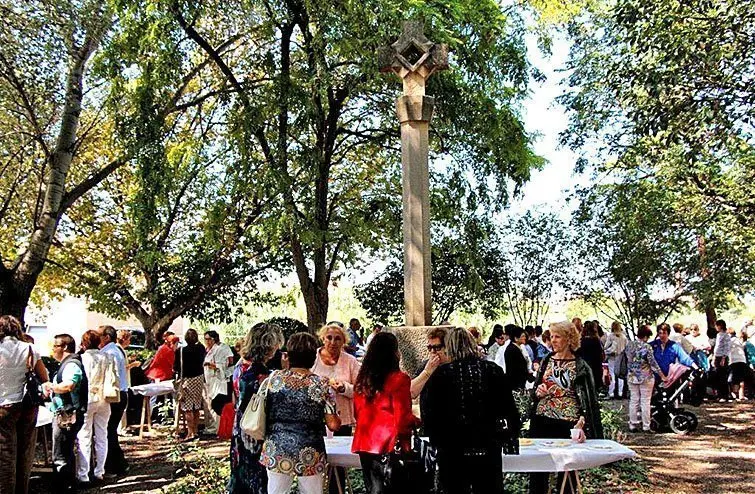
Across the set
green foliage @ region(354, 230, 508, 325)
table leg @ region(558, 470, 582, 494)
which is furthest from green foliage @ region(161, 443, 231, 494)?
green foliage @ region(354, 230, 508, 325)

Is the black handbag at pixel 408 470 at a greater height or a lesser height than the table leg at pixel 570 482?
greater

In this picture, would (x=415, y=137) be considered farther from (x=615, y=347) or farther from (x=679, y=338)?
(x=615, y=347)

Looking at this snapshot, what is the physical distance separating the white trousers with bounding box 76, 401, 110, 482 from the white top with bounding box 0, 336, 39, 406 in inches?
81.4

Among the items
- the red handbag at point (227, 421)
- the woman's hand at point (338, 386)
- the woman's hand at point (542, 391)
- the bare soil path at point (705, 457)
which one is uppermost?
the woman's hand at point (338, 386)

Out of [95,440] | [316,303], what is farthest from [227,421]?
[316,303]

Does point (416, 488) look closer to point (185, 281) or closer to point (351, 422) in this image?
point (351, 422)

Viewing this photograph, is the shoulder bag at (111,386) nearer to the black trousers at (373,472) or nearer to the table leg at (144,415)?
the table leg at (144,415)

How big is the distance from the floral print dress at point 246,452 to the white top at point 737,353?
46.3ft

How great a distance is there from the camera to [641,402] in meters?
12.1

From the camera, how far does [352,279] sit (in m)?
23.5

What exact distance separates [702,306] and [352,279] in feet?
33.3

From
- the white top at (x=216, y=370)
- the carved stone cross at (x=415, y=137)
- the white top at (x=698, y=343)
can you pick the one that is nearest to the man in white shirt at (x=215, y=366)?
the white top at (x=216, y=370)

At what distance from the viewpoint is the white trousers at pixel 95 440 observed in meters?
9.09

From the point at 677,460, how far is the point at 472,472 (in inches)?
240
